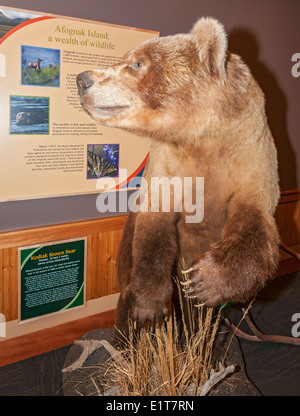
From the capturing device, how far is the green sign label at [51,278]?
2.46 metres

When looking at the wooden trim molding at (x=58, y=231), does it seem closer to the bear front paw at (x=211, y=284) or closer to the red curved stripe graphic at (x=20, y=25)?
the red curved stripe graphic at (x=20, y=25)

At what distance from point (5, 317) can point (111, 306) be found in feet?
2.52

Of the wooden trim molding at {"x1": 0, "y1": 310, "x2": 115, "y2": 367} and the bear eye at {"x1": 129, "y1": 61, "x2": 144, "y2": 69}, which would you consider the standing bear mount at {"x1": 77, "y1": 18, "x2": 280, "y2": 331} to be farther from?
the wooden trim molding at {"x1": 0, "y1": 310, "x2": 115, "y2": 367}

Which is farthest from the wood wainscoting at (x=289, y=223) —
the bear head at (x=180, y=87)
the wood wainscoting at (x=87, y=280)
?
the bear head at (x=180, y=87)

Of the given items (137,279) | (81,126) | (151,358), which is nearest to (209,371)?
(151,358)

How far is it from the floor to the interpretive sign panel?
105 cm

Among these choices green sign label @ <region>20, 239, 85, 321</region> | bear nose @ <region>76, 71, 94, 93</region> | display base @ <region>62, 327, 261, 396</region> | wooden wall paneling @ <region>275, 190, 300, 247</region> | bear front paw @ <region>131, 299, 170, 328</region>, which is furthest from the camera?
wooden wall paneling @ <region>275, 190, 300, 247</region>

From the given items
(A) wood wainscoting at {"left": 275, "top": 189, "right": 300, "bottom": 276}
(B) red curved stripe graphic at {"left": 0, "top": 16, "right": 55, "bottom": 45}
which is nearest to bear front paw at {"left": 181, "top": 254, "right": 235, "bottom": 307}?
(B) red curved stripe graphic at {"left": 0, "top": 16, "right": 55, "bottom": 45}

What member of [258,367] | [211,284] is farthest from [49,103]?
[258,367]

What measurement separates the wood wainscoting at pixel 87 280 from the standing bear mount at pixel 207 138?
44.7 inches

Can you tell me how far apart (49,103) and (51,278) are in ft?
3.57

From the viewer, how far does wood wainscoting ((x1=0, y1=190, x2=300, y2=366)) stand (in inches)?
93.2

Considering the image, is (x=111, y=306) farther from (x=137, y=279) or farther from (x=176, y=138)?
(x=176, y=138)

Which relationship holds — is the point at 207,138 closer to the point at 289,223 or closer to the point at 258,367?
the point at 258,367
